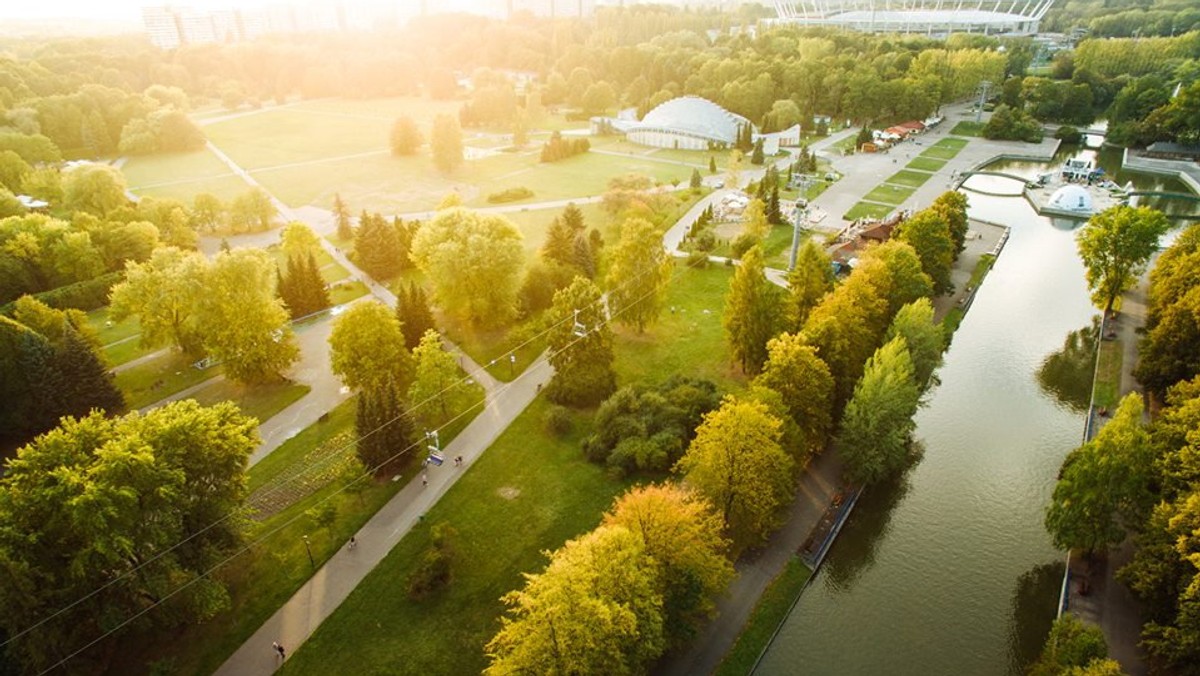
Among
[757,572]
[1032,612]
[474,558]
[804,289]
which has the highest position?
[804,289]

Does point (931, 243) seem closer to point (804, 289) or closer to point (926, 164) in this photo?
point (804, 289)

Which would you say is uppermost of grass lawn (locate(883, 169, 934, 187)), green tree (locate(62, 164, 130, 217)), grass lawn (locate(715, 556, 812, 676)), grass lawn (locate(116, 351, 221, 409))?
green tree (locate(62, 164, 130, 217))

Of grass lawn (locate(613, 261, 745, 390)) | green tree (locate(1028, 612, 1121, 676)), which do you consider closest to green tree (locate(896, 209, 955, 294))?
grass lawn (locate(613, 261, 745, 390))

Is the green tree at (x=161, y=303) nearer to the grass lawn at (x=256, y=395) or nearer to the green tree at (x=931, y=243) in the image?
the grass lawn at (x=256, y=395)

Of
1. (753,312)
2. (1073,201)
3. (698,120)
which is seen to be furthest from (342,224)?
(1073,201)

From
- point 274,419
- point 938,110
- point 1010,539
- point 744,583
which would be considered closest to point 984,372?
point 1010,539

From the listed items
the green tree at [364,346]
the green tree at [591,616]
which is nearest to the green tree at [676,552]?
the green tree at [591,616]

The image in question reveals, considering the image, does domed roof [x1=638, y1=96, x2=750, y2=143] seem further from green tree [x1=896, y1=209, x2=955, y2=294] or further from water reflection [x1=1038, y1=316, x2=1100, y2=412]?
water reflection [x1=1038, y1=316, x2=1100, y2=412]
